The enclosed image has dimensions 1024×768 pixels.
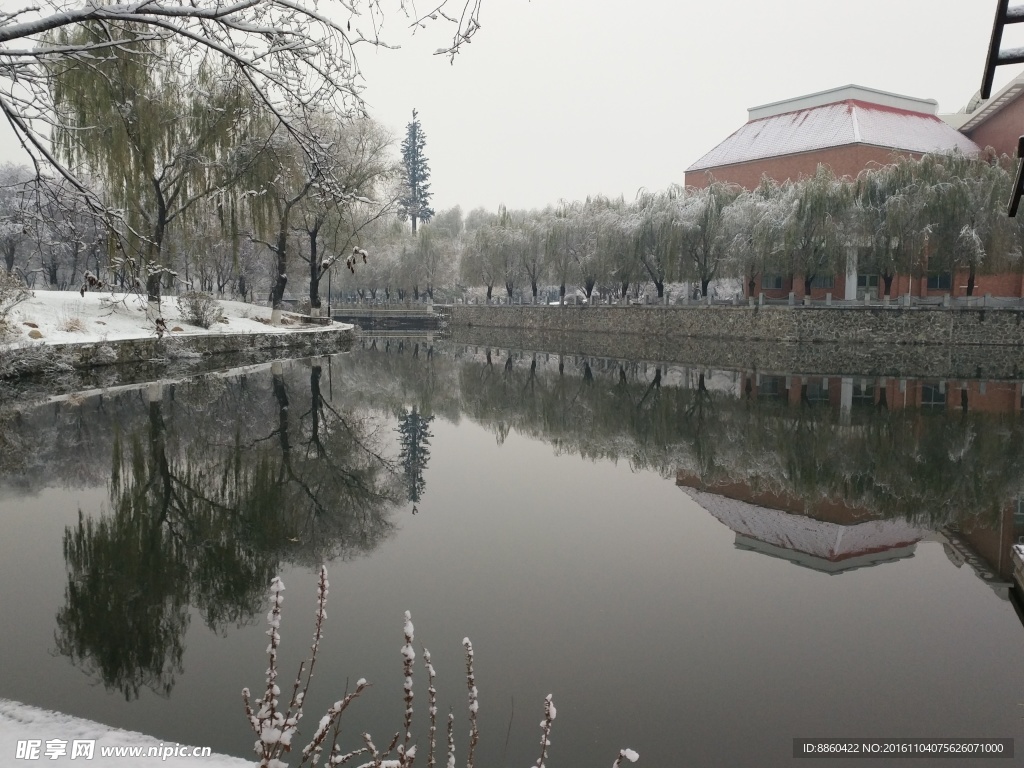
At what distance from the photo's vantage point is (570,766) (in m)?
3.21

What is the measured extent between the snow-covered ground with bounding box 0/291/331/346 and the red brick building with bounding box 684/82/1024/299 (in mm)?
24118

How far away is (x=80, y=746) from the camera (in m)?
3.07

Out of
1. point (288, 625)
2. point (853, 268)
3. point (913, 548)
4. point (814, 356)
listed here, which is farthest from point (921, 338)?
point (288, 625)

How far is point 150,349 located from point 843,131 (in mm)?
36561

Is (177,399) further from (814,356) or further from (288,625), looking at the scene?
(814,356)

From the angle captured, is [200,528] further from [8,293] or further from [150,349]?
[150,349]

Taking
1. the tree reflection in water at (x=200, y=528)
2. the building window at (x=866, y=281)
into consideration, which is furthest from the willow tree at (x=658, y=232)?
the tree reflection in water at (x=200, y=528)

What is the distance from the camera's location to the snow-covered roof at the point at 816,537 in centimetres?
596

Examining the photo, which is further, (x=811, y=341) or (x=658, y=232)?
(x=658, y=232)

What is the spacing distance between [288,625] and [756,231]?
28358mm

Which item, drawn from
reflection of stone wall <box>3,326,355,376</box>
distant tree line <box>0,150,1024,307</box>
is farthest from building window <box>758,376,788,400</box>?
reflection of stone wall <box>3,326,355,376</box>

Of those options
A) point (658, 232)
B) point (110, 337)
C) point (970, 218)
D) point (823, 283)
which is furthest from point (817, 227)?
point (110, 337)

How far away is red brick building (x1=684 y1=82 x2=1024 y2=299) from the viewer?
34.7 metres

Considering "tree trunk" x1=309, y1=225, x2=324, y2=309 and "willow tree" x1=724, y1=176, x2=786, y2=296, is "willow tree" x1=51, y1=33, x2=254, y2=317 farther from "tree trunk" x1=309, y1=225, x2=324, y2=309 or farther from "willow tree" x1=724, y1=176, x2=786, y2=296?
"willow tree" x1=724, y1=176, x2=786, y2=296
